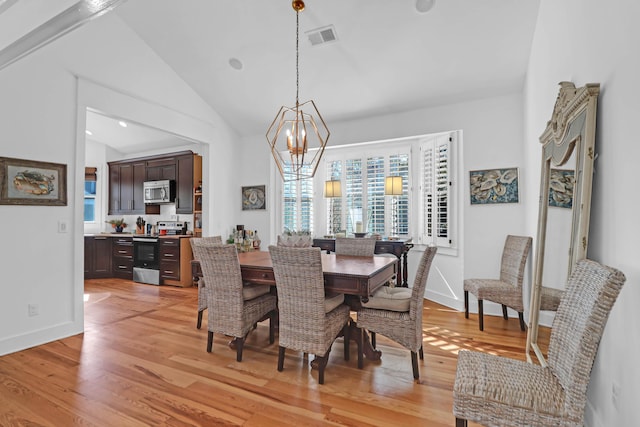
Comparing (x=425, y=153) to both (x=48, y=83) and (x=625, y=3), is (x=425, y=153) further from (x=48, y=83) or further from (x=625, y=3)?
(x=48, y=83)

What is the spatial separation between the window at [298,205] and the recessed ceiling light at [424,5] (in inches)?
123

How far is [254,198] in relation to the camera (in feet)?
19.3

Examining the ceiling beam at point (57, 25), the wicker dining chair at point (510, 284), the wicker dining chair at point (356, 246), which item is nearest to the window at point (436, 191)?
the wicker dining chair at point (510, 284)

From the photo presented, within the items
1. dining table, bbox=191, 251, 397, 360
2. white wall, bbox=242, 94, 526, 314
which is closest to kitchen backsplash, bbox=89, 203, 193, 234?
dining table, bbox=191, 251, 397, 360

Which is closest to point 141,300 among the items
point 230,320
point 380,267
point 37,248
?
point 37,248

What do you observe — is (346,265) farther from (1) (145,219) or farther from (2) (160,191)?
(1) (145,219)

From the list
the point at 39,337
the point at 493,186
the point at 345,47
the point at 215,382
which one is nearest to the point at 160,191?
the point at 39,337

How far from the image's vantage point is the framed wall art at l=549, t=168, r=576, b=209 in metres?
1.95

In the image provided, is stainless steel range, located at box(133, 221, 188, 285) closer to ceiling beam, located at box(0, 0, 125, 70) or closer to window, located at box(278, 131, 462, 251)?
window, located at box(278, 131, 462, 251)

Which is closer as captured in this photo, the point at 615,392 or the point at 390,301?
the point at 615,392

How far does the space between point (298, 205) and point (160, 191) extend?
2840 mm

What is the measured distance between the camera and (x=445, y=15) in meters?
3.21

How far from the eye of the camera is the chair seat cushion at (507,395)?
1308 mm

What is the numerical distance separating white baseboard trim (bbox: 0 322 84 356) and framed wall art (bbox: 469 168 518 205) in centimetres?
480
